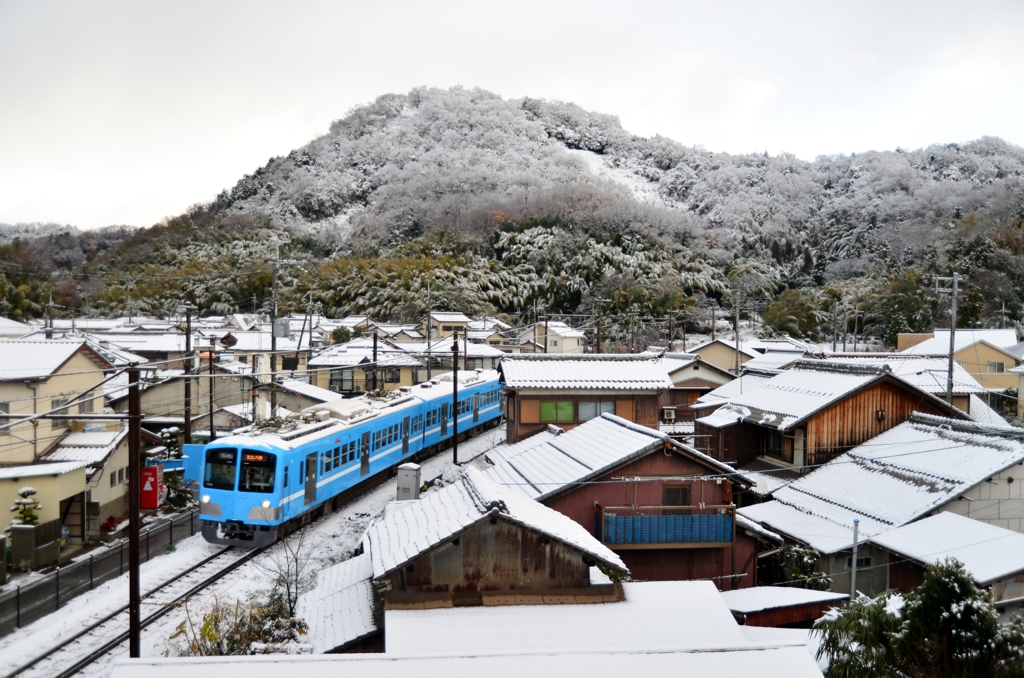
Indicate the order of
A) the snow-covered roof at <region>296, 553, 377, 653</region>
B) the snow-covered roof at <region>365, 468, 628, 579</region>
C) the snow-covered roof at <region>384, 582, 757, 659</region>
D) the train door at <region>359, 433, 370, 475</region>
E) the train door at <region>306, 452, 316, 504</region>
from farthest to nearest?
the train door at <region>359, 433, 370, 475</region>, the train door at <region>306, 452, 316, 504</region>, the snow-covered roof at <region>365, 468, 628, 579</region>, the snow-covered roof at <region>296, 553, 377, 653</region>, the snow-covered roof at <region>384, 582, 757, 659</region>

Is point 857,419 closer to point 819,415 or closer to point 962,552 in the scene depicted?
point 819,415

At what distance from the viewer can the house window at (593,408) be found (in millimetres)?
19219

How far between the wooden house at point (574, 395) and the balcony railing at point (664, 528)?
23.2 feet

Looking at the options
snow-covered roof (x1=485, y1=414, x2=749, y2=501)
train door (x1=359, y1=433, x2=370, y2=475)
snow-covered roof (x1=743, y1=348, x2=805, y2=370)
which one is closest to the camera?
snow-covered roof (x1=485, y1=414, x2=749, y2=501)

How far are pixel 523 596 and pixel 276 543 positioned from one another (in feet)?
26.9

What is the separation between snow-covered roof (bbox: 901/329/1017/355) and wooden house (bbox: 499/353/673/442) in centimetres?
1621

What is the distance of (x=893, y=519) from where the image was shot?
1241 centimetres

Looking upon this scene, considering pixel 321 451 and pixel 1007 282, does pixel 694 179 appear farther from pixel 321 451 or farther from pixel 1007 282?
pixel 321 451

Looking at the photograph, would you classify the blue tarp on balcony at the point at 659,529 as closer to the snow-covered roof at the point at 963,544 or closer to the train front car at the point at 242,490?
the snow-covered roof at the point at 963,544

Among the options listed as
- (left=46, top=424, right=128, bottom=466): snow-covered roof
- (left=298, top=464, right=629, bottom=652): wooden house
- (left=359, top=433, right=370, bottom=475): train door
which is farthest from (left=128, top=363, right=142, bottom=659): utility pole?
(left=359, top=433, right=370, bottom=475): train door

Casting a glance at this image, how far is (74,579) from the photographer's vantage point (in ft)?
41.9

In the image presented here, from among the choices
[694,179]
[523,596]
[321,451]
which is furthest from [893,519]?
[694,179]

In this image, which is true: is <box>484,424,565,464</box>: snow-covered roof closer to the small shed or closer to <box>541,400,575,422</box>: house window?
<box>541,400,575,422</box>: house window

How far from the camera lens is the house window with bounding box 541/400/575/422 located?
19.1 meters
